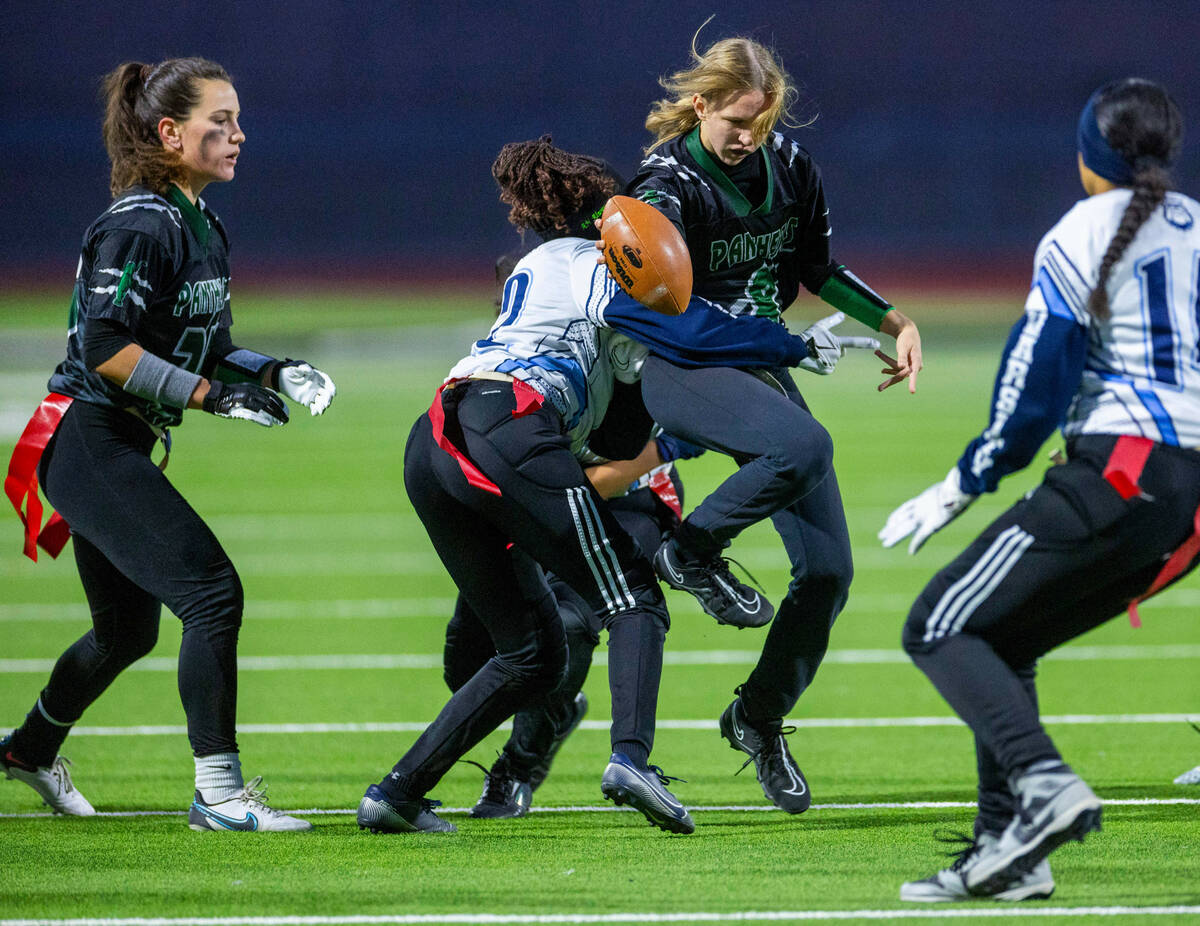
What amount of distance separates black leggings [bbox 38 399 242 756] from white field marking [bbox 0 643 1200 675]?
320cm

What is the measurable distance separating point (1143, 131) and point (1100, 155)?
0.10 metres

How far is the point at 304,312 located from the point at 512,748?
3043cm

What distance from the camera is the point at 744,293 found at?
4.38 meters

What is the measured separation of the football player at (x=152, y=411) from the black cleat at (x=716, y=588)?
104cm

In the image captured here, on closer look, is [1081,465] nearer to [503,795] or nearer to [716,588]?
[716,588]

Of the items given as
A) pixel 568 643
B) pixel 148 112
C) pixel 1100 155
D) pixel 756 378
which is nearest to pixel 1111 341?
pixel 1100 155

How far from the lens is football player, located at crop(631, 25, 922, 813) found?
13.1 ft

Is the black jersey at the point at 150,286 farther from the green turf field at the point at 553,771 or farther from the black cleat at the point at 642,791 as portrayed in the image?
the black cleat at the point at 642,791

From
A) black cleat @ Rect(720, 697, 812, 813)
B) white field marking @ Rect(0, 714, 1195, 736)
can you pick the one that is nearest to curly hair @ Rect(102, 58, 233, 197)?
black cleat @ Rect(720, 697, 812, 813)

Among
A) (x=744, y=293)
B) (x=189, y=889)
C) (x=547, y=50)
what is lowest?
(x=547, y=50)

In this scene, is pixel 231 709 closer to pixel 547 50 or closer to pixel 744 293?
pixel 744 293

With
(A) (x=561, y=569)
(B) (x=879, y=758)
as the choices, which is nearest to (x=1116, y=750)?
(B) (x=879, y=758)

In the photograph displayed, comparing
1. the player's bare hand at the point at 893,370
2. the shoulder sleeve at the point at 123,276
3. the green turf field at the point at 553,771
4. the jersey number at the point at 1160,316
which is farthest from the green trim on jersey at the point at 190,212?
the jersey number at the point at 1160,316

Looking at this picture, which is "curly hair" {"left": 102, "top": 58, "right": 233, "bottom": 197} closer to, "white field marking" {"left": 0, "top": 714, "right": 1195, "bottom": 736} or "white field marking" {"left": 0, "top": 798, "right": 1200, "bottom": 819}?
"white field marking" {"left": 0, "top": 798, "right": 1200, "bottom": 819}
